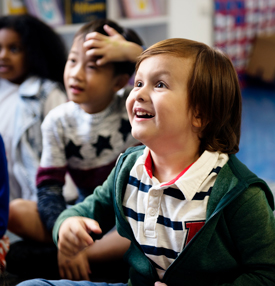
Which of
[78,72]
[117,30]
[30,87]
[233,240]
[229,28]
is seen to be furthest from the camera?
[229,28]

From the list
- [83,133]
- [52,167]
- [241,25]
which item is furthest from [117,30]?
[241,25]

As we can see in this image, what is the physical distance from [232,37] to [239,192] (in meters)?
4.17

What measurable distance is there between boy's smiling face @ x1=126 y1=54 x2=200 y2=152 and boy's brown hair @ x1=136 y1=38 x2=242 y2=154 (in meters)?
0.01

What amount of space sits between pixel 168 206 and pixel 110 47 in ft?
1.74

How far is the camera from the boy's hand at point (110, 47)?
1.09m

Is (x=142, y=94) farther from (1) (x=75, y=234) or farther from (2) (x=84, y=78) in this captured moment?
(2) (x=84, y=78)

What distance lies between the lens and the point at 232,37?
180 inches

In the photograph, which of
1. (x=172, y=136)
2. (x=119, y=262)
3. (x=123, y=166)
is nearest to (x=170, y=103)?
(x=172, y=136)

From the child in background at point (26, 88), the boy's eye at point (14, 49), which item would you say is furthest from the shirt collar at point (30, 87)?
the boy's eye at point (14, 49)

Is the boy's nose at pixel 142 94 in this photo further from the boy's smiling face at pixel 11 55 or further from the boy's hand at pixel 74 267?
the boy's smiling face at pixel 11 55

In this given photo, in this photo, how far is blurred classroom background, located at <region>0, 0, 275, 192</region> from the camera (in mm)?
2195

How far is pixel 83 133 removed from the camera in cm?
119

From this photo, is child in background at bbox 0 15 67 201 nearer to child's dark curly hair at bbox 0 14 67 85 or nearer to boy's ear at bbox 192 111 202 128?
child's dark curly hair at bbox 0 14 67 85

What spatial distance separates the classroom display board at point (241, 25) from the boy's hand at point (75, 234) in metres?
3.83
